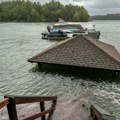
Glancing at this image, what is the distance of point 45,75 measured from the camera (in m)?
20.7

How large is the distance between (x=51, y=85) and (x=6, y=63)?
35.9 ft

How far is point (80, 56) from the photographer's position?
20.4 metres

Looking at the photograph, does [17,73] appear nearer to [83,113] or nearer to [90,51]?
[90,51]

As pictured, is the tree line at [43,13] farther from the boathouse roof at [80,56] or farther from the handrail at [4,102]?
the handrail at [4,102]

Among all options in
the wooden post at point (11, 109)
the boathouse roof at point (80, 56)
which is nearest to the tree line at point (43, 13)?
the boathouse roof at point (80, 56)

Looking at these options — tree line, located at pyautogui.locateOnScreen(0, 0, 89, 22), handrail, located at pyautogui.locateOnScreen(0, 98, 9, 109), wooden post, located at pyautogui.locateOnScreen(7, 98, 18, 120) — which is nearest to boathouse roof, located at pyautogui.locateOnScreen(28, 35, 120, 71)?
wooden post, located at pyautogui.locateOnScreen(7, 98, 18, 120)

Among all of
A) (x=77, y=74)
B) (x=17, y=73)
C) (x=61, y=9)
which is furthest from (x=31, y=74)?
(x=61, y=9)

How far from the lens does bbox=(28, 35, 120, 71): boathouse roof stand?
63.2ft

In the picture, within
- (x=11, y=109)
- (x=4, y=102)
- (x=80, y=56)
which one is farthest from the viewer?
(x=80, y=56)

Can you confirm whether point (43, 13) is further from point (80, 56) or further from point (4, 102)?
point (4, 102)

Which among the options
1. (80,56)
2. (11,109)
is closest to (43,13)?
(80,56)

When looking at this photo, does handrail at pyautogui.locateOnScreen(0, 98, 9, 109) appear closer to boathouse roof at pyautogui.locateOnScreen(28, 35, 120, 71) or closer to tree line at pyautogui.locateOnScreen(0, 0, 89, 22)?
boathouse roof at pyautogui.locateOnScreen(28, 35, 120, 71)

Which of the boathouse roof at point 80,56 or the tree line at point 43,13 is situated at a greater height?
the tree line at point 43,13

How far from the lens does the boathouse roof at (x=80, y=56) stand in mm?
19278
